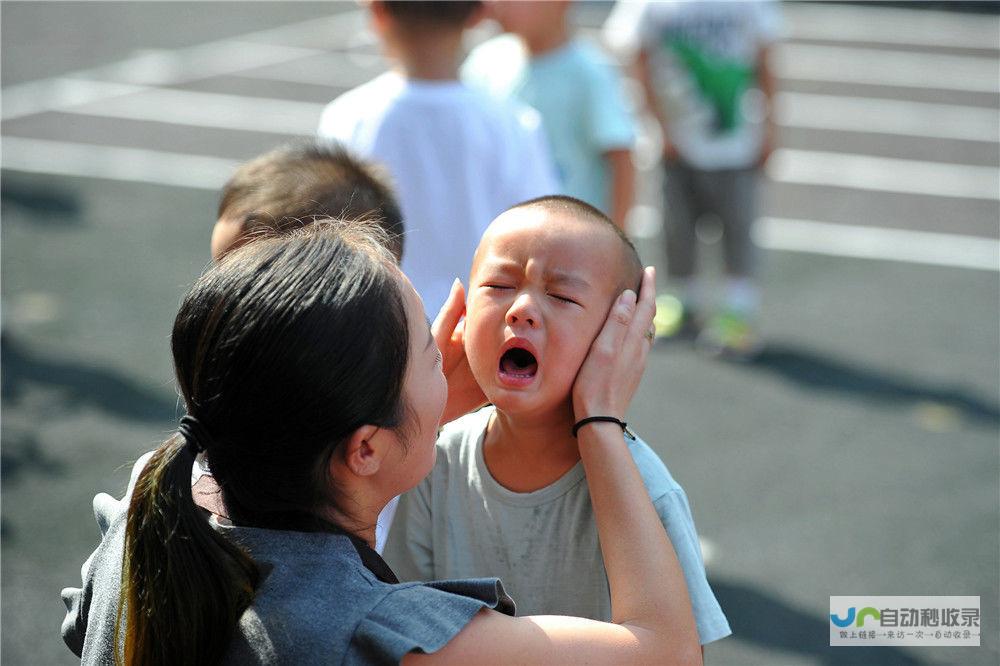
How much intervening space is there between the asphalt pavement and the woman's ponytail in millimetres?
2407

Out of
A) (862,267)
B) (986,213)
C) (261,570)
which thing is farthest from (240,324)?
(986,213)

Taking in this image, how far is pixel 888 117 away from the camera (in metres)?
11.4

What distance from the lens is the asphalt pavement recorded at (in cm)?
413

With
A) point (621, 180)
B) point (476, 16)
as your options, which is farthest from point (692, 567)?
point (621, 180)

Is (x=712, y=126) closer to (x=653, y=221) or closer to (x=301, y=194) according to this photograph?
(x=653, y=221)

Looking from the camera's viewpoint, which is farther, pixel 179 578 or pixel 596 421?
pixel 596 421

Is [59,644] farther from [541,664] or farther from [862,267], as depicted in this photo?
[862,267]

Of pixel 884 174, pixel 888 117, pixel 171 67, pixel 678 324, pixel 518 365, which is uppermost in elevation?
pixel 171 67

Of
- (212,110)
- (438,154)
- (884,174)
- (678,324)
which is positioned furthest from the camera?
(212,110)

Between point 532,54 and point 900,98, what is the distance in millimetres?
8884

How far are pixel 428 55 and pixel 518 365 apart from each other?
5.34ft

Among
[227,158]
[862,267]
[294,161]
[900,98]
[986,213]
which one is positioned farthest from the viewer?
[900,98]

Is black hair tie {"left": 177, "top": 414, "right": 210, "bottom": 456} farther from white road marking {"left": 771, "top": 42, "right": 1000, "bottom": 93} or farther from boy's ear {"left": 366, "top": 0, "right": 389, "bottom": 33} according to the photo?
white road marking {"left": 771, "top": 42, "right": 1000, "bottom": 93}

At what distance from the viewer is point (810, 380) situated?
19.0 ft
